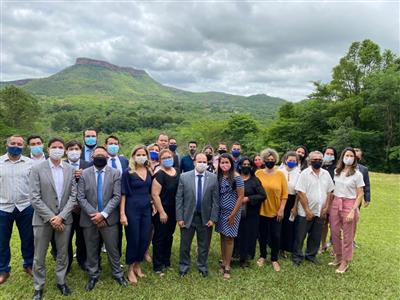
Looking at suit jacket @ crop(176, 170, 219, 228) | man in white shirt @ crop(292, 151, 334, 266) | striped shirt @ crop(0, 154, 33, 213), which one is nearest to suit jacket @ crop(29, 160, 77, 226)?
striped shirt @ crop(0, 154, 33, 213)

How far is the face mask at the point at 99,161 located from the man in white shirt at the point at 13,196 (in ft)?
3.60

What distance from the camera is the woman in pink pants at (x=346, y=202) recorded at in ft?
17.5

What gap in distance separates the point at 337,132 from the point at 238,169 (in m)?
28.1

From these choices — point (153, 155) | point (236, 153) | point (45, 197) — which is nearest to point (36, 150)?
point (45, 197)

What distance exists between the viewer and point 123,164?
5508mm

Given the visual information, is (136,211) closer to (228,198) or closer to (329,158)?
(228,198)

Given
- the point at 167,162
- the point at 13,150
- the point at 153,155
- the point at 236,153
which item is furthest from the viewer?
the point at 236,153

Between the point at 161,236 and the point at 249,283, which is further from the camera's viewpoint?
the point at 161,236

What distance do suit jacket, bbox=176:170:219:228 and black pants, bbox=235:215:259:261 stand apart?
0.68 m

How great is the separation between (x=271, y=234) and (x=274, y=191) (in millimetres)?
779

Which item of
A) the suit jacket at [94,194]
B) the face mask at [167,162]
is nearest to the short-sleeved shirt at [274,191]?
the face mask at [167,162]

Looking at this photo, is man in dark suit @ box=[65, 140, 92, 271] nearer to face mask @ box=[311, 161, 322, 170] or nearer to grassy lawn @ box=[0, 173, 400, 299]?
grassy lawn @ box=[0, 173, 400, 299]

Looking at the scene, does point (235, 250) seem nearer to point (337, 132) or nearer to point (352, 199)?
point (352, 199)

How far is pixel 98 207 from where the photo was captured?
4.50 m
